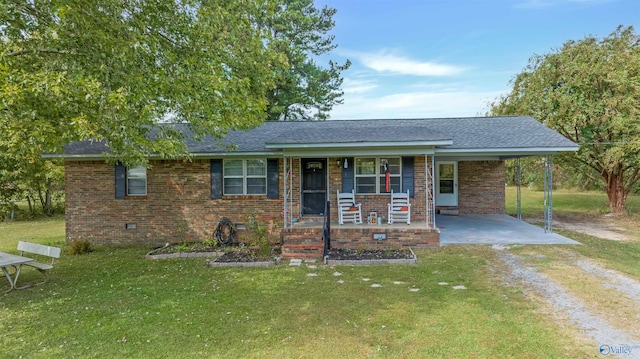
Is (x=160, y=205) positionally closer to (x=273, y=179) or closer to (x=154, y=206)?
(x=154, y=206)

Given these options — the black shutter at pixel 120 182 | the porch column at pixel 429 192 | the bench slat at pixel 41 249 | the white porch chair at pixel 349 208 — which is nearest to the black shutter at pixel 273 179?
the white porch chair at pixel 349 208

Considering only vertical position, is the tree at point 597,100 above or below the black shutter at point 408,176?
above

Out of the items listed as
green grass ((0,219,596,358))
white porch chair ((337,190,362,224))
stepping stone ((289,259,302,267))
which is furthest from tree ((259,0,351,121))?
green grass ((0,219,596,358))

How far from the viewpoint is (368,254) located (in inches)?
302

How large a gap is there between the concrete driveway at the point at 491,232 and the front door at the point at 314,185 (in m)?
3.53

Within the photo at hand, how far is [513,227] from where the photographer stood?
409 inches

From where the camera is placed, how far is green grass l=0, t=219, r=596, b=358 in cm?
366

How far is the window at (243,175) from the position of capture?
32.8ft

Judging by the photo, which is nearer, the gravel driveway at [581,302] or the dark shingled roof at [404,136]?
the gravel driveway at [581,302]

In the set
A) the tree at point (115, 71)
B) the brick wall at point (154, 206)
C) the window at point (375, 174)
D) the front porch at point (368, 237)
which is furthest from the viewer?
the brick wall at point (154, 206)

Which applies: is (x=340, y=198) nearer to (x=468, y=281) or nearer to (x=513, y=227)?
(x=468, y=281)

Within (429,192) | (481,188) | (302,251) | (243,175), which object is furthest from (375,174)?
(481,188)

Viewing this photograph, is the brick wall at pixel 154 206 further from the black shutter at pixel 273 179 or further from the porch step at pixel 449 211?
the porch step at pixel 449 211

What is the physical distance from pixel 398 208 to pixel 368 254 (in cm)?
224
